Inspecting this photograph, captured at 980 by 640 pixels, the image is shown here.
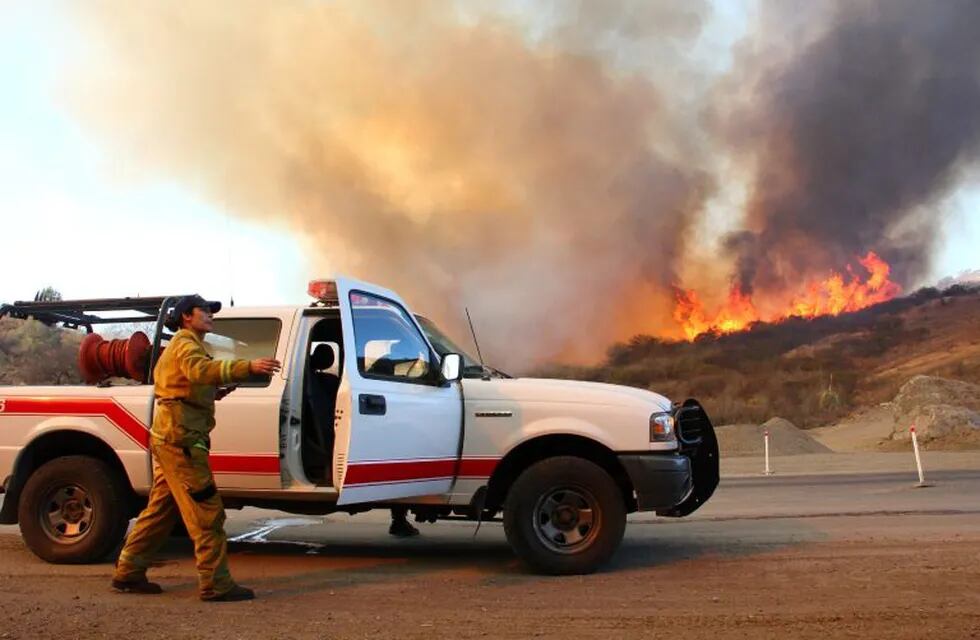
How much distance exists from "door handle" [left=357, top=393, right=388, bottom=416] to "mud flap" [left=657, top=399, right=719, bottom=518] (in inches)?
86.1

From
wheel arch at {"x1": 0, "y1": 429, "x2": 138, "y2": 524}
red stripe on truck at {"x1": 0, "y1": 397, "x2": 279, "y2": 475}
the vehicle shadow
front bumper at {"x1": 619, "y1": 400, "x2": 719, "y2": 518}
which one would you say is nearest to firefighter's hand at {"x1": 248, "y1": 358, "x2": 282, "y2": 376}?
red stripe on truck at {"x1": 0, "y1": 397, "x2": 279, "y2": 475}

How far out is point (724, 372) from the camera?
55.2m

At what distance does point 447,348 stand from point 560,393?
1.13 m

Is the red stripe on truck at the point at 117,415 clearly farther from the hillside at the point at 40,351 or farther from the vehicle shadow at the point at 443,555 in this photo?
the vehicle shadow at the point at 443,555

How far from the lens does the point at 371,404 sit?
5574 mm

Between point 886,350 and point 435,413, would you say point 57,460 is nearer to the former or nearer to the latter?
point 435,413

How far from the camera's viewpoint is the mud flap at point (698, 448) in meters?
6.38

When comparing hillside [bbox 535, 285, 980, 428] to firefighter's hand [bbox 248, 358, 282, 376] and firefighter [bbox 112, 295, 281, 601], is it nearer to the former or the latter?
firefighter [bbox 112, 295, 281, 601]

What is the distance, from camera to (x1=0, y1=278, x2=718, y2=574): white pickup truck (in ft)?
19.3

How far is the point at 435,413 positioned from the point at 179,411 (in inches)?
67.5

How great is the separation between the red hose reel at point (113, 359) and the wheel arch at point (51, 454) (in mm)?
451

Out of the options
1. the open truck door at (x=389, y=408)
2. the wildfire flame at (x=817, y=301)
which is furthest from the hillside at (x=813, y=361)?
the open truck door at (x=389, y=408)

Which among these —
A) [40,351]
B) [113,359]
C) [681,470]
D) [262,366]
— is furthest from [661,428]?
[40,351]

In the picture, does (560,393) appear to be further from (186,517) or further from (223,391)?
(186,517)
